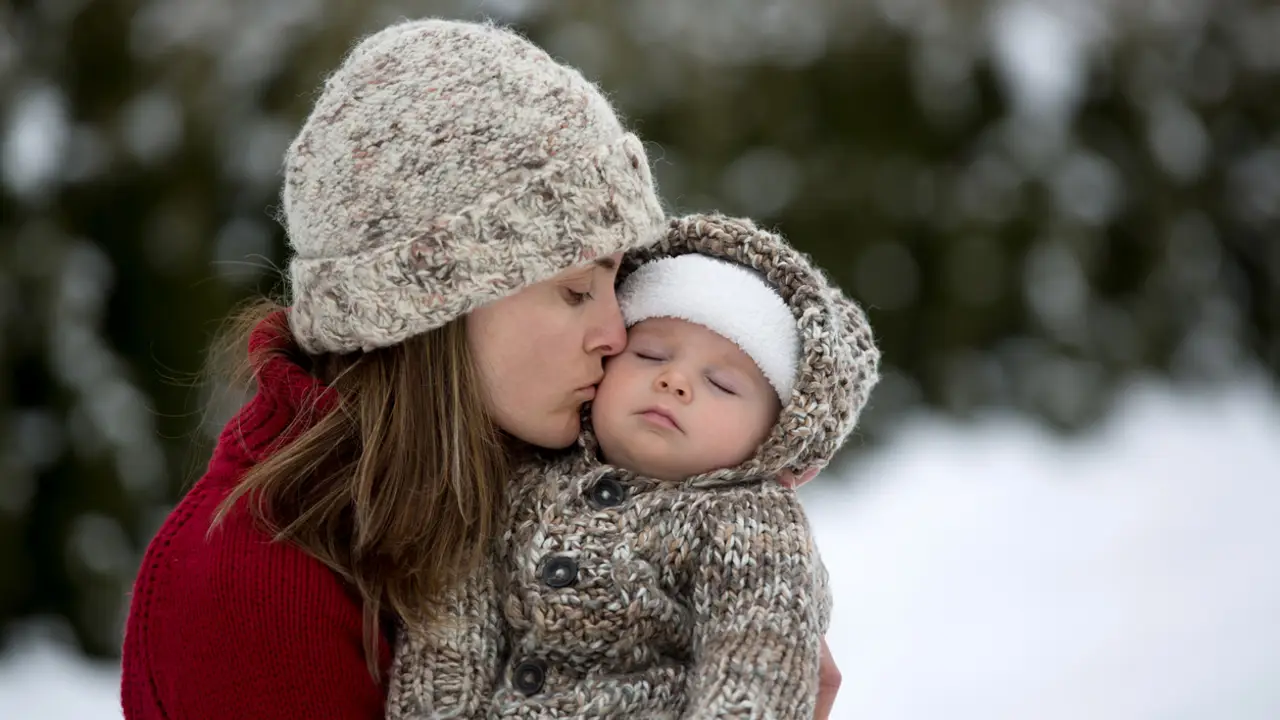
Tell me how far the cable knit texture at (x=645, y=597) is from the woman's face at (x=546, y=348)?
0.07 m

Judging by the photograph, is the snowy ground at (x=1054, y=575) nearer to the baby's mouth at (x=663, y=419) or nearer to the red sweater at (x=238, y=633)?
the baby's mouth at (x=663, y=419)

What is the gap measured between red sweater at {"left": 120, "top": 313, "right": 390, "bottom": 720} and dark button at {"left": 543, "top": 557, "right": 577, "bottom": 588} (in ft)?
0.75

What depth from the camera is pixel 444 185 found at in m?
1.53

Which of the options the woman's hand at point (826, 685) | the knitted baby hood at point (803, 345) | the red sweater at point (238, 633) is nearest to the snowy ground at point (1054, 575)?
the woman's hand at point (826, 685)

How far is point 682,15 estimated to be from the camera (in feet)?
15.3

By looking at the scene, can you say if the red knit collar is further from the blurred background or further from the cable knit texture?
the blurred background

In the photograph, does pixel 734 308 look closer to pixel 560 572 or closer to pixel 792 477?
pixel 792 477

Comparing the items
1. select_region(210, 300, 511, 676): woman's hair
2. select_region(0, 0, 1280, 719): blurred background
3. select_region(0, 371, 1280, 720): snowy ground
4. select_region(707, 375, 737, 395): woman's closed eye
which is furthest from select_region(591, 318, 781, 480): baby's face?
select_region(0, 371, 1280, 720): snowy ground

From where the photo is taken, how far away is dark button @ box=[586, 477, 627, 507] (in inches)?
63.7

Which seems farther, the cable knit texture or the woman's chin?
the woman's chin

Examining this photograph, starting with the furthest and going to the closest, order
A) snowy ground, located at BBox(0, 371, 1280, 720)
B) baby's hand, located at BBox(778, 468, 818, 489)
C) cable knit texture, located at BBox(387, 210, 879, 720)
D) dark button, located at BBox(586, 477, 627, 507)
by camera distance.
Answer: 1. snowy ground, located at BBox(0, 371, 1280, 720)
2. baby's hand, located at BBox(778, 468, 818, 489)
3. dark button, located at BBox(586, 477, 627, 507)
4. cable knit texture, located at BBox(387, 210, 879, 720)

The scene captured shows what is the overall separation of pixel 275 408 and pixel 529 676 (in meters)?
0.48

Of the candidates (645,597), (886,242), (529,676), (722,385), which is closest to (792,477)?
(722,385)

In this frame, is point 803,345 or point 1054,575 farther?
point 1054,575
